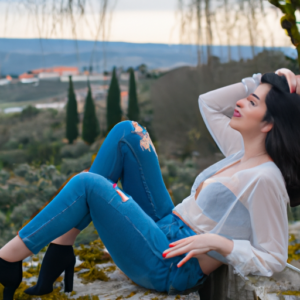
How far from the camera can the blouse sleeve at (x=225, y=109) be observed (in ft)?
5.27

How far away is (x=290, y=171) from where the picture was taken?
1.30m

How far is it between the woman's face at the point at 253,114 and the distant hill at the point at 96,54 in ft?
9.35

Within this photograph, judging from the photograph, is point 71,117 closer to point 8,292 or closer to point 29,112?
point 29,112

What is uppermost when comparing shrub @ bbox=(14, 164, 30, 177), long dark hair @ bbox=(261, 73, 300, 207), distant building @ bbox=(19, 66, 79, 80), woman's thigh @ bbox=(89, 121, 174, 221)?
distant building @ bbox=(19, 66, 79, 80)

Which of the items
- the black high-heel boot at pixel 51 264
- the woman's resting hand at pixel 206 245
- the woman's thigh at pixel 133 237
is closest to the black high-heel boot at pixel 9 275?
the black high-heel boot at pixel 51 264

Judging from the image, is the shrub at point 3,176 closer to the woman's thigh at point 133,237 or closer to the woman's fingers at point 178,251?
the woman's thigh at point 133,237

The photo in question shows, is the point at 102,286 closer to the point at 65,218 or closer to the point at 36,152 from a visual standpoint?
the point at 65,218

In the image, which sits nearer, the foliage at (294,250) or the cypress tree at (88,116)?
the foliage at (294,250)

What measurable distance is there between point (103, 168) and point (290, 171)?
2.49 ft

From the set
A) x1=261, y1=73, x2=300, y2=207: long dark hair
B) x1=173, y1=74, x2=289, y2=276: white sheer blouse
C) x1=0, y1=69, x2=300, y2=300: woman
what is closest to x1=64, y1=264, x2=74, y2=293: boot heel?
x1=0, y1=69, x2=300, y2=300: woman

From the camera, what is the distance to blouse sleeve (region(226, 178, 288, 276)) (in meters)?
1.23

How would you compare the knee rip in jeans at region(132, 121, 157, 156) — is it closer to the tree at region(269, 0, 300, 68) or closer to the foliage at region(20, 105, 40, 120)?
the tree at region(269, 0, 300, 68)

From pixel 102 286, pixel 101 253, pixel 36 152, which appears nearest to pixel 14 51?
pixel 36 152

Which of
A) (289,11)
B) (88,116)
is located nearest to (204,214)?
(289,11)
